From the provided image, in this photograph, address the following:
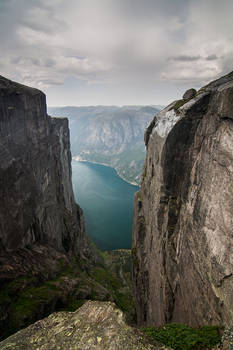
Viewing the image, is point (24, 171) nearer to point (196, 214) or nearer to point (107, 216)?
point (196, 214)

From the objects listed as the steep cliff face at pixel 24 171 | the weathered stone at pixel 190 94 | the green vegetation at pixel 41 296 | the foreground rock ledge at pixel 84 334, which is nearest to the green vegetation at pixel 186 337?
the foreground rock ledge at pixel 84 334

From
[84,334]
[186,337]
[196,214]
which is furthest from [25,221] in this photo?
[186,337]

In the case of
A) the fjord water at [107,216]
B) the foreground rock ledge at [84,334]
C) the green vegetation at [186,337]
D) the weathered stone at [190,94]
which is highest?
the weathered stone at [190,94]

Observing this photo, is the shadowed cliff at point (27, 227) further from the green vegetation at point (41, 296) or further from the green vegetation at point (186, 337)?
the green vegetation at point (186, 337)

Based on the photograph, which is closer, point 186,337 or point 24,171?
point 186,337

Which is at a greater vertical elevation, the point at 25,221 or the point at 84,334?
the point at 84,334

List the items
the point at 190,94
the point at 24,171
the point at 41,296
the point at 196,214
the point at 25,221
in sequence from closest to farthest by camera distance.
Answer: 1. the point at 196,214
2. the point at 41,296
3. the point at 190,94
4. the point at 24,171
5. the point at 25,221
